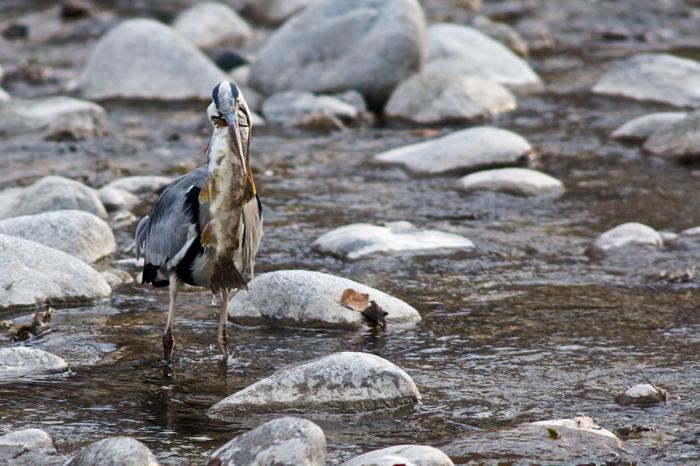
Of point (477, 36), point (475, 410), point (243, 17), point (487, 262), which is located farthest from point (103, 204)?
point (243, 17)

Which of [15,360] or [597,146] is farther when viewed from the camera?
[597,146]

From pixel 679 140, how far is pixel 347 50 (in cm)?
428

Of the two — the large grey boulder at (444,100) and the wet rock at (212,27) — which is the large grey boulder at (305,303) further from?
the wet rock at (212,27)

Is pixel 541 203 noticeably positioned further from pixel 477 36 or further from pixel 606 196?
pixel 477 36

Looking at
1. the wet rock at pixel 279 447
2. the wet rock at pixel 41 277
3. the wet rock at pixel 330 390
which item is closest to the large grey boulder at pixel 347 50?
the wet rock at pixel 41 277

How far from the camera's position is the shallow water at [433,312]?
5.69 metres

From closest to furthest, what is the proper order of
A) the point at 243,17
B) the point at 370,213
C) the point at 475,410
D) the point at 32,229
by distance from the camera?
the point at 475,410 < the point at 32,229 < the point at 370,213 < the point at 243,17

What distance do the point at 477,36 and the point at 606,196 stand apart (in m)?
5.49

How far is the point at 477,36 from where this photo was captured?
1553 cm

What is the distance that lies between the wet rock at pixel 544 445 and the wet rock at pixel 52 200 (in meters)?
4.92

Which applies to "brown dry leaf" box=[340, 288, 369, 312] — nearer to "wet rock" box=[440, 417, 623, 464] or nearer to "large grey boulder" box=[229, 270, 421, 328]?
"large grey boulder" box=[229, 270, 421, 328]

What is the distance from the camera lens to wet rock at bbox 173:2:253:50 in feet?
58.3

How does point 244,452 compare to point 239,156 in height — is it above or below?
below

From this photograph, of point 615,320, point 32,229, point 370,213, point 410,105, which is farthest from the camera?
point 410,105
